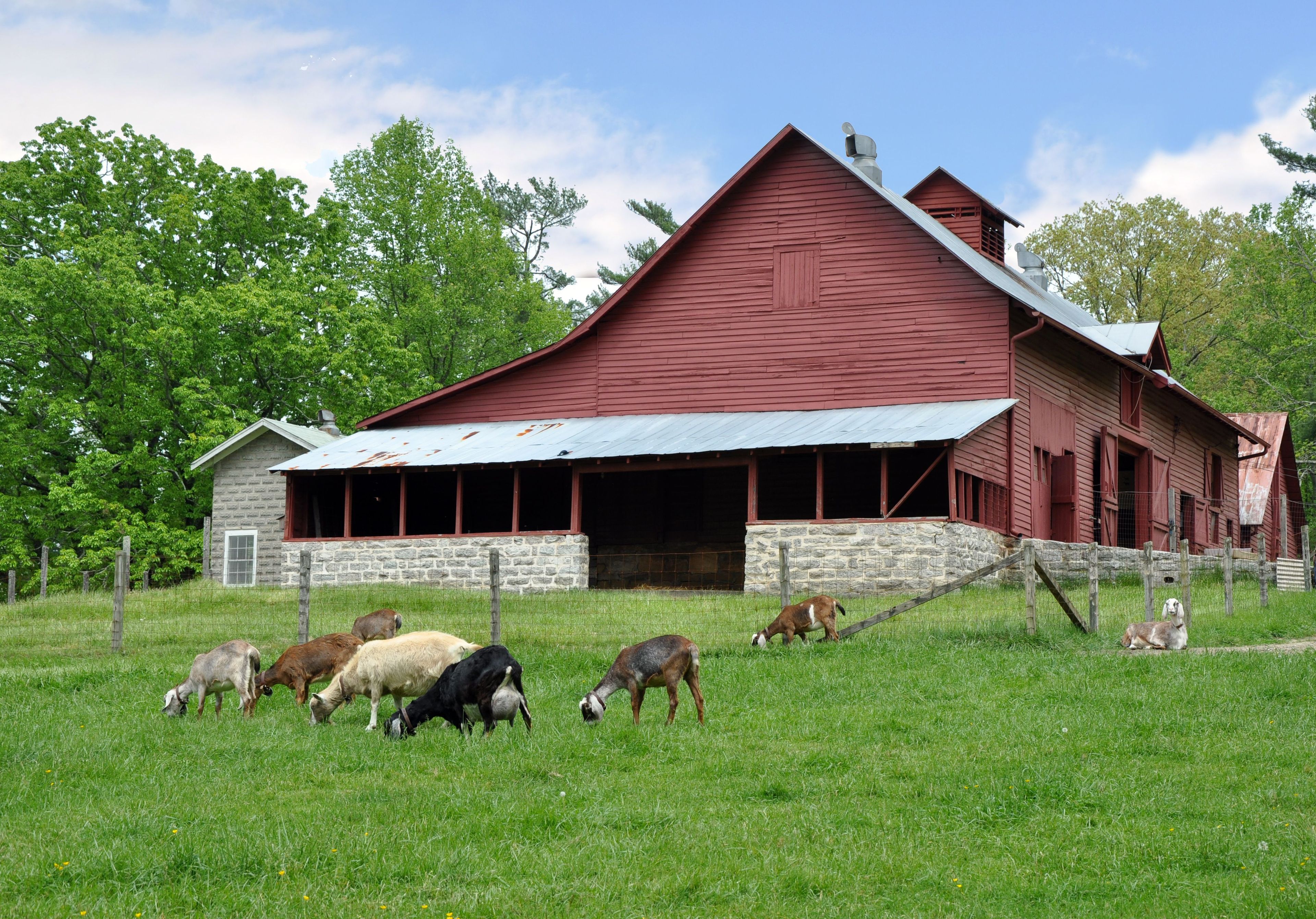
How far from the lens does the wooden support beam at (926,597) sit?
61.8ft

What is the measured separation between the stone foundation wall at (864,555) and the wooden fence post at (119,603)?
40.9 ft

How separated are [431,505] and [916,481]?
12.6 meters

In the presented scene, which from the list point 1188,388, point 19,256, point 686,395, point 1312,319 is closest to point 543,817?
point 686,395

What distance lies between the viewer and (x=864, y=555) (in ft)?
95.3

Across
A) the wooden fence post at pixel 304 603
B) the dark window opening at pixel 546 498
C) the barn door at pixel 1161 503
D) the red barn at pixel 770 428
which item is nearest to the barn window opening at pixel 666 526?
the red barn at pixel 770 428

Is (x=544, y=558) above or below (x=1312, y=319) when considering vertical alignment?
below

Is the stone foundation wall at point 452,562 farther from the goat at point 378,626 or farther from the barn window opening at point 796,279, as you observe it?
the goat at point 378,626

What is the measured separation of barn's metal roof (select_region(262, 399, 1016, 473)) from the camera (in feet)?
96.9

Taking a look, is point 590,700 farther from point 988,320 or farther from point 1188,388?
point 1188,388

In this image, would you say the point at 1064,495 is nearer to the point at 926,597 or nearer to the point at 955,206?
the point at 955,206

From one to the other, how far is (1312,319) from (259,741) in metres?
51.2

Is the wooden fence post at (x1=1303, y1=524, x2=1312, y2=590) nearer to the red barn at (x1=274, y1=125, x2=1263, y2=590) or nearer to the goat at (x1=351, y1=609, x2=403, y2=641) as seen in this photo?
the red barn at (x1=274, y1=125, x2=1263, y2=590)

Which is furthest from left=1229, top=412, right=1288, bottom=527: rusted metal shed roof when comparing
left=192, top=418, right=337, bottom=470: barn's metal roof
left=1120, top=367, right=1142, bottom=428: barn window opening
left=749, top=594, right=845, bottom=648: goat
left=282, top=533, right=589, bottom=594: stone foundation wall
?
→ left=749, top=594, right=845, bottom=648: goat

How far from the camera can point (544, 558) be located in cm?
3186
